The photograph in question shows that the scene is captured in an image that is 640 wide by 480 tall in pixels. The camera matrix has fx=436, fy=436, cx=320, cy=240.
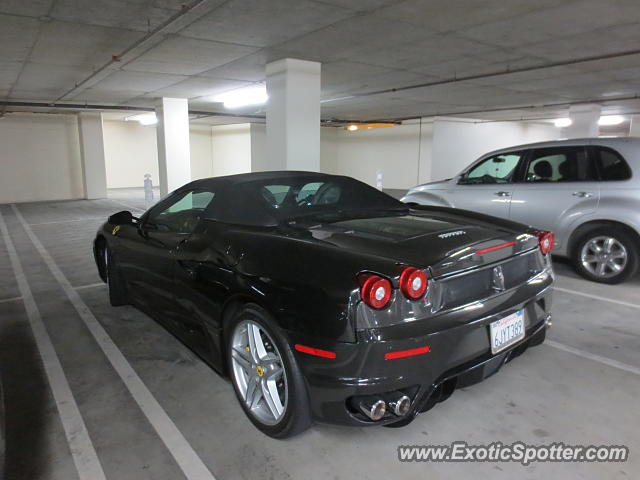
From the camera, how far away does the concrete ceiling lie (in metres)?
4.79

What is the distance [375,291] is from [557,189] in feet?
13.9

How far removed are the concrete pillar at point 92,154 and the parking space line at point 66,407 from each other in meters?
12.6

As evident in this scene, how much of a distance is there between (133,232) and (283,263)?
2005 millimetres

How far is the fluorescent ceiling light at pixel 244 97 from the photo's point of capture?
33.9 ft

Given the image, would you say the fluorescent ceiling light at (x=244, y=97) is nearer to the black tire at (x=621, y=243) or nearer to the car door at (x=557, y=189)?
the car door at (x=557, y=189)

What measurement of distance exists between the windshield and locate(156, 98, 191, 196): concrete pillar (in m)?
9.38

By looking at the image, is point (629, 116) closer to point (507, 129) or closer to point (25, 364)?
point (507, 129)

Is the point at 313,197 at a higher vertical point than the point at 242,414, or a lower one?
higher

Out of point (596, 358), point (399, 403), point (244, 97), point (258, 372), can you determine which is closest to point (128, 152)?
point (244, 97)

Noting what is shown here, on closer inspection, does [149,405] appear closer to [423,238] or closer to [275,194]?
[275,194]

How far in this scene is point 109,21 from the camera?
16.9 feet

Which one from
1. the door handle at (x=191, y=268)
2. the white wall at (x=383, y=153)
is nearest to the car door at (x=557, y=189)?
the door handle at (x=191, y=268)

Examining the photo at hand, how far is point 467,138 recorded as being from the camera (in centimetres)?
1861

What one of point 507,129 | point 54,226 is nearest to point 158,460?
point 54,226
